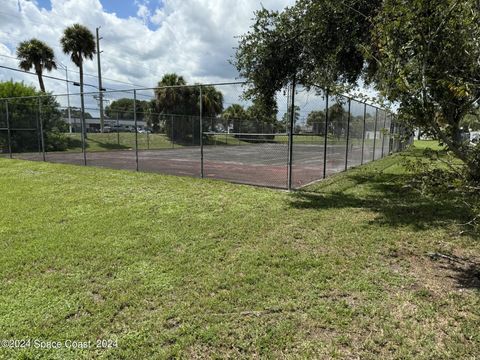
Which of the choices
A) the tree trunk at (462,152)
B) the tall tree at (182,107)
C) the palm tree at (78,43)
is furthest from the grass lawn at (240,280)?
the palm tree at (78,43)

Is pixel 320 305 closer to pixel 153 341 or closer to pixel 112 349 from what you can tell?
pixel 153 341

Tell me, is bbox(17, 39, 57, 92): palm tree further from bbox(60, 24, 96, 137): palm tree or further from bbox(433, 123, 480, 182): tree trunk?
bbox(433, 123, 480, 182): tree trunk

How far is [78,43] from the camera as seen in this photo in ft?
91.1

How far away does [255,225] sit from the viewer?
5.14 m

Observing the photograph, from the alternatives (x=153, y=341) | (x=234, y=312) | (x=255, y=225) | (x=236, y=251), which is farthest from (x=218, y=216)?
(x=153, y=341)

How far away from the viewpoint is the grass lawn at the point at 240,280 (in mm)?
2402

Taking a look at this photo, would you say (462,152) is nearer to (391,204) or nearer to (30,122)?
(391,204)

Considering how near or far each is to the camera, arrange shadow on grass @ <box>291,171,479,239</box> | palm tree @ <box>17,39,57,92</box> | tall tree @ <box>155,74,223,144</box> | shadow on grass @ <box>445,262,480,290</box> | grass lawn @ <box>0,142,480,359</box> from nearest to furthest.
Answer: grass lawn @ <box>0,142,480,359</box> → shadow on grass @ <box>445,262,480,290</box> → shadow on grass @ <box>291,171,479,239</box> → tall tree @ <box>155,74,223,144</box> → palm tree @ <box>17,39,57,92</box>

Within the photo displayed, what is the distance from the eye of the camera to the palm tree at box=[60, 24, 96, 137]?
27531 mm

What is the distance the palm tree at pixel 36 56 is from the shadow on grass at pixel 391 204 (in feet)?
89.1

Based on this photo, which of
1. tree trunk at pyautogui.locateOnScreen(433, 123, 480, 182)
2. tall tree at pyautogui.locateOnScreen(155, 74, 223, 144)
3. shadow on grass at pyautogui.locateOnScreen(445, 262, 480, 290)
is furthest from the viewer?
tall tree at pyautogui.locateOnScreen(155, 74, 223, 144)

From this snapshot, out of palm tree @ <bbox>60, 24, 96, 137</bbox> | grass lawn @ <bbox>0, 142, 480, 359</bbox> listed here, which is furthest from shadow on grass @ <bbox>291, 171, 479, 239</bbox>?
palm tree @ <bbox>60, 24, 96, 137</bbox>

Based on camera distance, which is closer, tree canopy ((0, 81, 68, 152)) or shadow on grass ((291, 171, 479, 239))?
shadow on grass ((291, 171, 479, 239))

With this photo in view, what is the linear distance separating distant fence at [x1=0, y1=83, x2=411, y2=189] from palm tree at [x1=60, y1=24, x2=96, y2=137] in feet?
18.9
